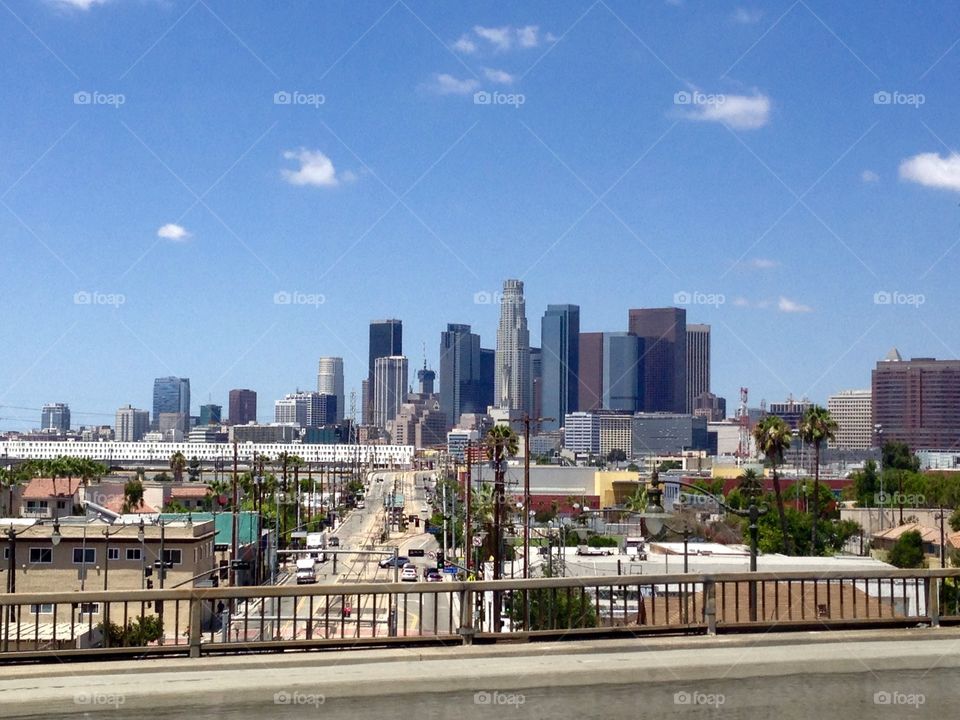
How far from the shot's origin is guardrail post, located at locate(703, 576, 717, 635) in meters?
9.69

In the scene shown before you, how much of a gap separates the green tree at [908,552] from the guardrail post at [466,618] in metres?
61.7

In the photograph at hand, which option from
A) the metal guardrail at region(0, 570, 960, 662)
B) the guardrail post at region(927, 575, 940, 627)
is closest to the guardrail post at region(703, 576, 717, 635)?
the metal guardrail at region(0, 570, 960, 662)

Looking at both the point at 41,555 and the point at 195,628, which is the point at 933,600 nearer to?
the point at 195,628

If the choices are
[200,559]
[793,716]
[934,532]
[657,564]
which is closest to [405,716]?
[793,716]

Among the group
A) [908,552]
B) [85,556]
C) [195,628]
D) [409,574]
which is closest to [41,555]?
[85,556]

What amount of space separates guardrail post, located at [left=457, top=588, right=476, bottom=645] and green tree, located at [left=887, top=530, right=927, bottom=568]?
202 ft

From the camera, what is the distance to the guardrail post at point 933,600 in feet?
34.4

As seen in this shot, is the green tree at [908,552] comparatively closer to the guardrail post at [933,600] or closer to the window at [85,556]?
the window at [85,556]

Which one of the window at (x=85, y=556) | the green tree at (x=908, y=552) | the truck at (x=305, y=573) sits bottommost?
the truck at (x=305, y=573)

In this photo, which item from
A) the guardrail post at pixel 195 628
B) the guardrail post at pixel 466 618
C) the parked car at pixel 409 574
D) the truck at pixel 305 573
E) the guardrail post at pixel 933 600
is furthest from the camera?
the parked car at pixel 409 574

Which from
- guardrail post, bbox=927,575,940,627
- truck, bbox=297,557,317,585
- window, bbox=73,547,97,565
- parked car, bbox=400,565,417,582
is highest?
guardrail post, bbox=927,575,940,627

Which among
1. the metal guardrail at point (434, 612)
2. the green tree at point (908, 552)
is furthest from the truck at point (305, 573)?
the metal guardrail at point (434, 612)

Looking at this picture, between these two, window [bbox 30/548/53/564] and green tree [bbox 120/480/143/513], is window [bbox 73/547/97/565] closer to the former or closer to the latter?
window [bbox 30/548/53/564]

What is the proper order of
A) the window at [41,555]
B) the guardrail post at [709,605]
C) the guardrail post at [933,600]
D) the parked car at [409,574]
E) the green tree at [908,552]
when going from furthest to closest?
1. the green tree at [908,552]
2. the parked car at [409,574]
3. the window at [41,555]
4. the guardrail post at [933,600]
5. the guardrail post at [709,605]
